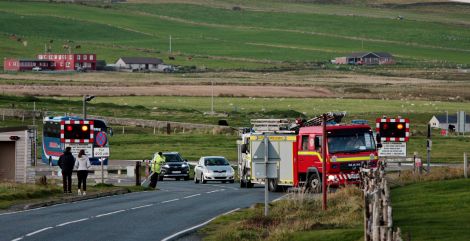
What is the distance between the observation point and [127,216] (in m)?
37.0

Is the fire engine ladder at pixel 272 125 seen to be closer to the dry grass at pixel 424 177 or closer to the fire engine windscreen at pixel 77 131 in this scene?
the dry grass at pixel 424 177

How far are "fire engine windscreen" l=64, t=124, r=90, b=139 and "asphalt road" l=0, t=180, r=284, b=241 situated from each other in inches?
127

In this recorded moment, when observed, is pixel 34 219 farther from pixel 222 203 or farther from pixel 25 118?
pixel 25 118

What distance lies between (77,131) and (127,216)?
1430 centimetres

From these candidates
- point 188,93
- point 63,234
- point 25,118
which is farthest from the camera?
point 188,93

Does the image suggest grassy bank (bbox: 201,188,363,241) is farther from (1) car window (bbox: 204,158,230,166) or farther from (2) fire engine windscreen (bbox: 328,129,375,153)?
(1) car window (bbox: 204,158,230,166)

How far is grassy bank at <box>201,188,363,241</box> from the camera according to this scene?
28.8 m

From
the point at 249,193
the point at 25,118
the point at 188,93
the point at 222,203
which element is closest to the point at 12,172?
the point at 249,193

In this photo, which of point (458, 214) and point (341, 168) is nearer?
point (458, 214)

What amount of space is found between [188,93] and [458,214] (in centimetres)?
13088

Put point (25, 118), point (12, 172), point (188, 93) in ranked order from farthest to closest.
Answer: point (188, 93) < point (25, 118) < point (12, 172)

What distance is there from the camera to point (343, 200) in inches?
1495

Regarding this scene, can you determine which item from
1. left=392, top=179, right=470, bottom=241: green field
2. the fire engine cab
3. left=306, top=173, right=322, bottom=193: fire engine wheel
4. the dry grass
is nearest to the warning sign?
the dry grass

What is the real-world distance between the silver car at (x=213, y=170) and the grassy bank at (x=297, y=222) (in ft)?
71.2
